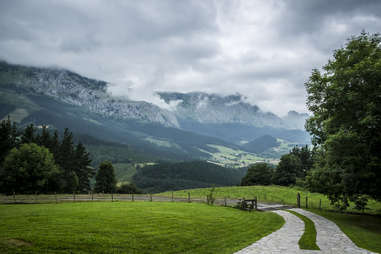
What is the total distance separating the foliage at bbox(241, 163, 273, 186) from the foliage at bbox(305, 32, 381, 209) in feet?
244

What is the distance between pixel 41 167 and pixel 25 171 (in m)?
3.24

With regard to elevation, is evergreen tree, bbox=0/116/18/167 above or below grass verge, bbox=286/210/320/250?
above

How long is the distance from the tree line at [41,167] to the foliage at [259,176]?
45.4m

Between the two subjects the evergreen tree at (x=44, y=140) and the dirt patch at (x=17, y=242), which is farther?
the evergreen tree at (x=44, y=140)

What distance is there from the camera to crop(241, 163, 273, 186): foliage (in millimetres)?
102812

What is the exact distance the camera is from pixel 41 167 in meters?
Result: 60.9

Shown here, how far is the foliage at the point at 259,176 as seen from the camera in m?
103

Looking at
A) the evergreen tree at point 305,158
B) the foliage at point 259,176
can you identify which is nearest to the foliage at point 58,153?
the foliage at point 259,176

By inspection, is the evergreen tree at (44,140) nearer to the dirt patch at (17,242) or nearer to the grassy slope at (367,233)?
the dirt patch at (17,242)

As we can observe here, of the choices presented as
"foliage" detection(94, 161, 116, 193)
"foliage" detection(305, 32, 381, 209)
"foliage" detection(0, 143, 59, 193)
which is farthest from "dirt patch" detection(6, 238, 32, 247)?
"foliage" detection(94, 161, 116, 193)

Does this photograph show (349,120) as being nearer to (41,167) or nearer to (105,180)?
(41,167)

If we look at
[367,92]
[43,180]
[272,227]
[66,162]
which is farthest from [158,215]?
[66,162]

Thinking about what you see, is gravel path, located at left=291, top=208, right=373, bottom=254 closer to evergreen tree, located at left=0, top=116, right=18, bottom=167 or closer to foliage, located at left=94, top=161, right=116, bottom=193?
foliage, located at left=94, top=161, right=116, bottom=193

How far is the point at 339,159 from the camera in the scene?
25625mm
